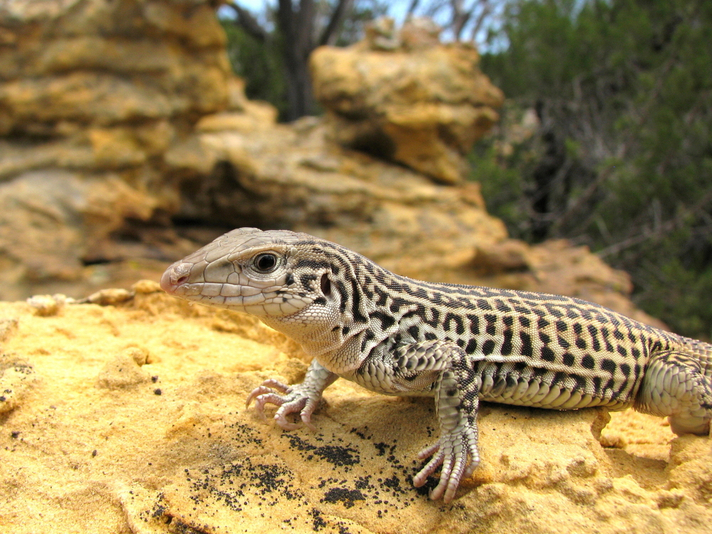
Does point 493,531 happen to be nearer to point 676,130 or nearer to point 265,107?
point 676,130

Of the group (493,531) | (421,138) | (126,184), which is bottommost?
(493,531)

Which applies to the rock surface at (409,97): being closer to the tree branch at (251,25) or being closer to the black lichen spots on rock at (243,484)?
the black lichen spots on rock at (243,484)

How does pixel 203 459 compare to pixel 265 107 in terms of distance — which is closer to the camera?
pixel 203 459

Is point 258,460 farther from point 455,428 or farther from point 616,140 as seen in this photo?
point 616,140

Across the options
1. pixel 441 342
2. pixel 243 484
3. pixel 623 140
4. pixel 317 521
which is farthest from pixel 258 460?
pixel 623 140

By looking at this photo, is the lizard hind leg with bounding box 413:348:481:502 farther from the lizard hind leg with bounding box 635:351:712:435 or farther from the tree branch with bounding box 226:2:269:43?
the tree branch with bounding box 226:2:269:43

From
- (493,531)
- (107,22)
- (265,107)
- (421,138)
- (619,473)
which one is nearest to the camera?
(493,531)

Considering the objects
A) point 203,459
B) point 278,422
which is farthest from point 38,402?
point 278,422
